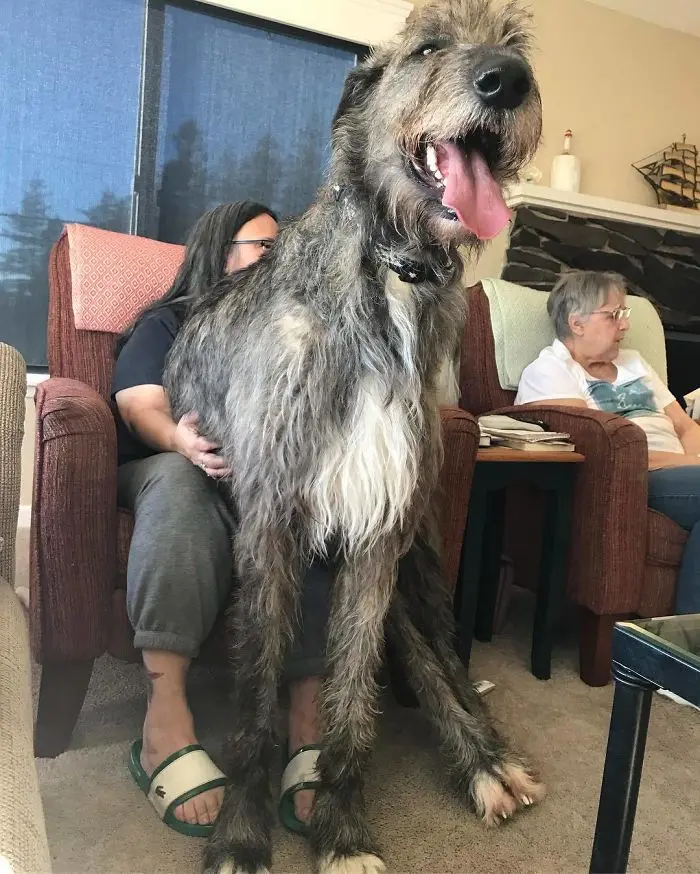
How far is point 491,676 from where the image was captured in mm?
1874

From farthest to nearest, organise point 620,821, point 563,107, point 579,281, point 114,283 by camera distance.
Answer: point 563,107
point 579,281
point 114,283
point 620,821

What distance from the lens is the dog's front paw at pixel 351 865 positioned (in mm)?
1064

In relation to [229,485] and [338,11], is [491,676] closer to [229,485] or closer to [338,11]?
Answer: [229,485]

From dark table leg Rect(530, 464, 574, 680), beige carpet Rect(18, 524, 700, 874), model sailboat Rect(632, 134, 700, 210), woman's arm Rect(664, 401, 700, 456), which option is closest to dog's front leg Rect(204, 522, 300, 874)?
beige carpet Rect(18, 524, 700, 874)

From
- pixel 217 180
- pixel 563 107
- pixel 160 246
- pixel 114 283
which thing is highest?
pixel 563 107

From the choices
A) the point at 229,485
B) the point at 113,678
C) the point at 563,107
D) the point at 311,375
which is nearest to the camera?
the point at 311,375

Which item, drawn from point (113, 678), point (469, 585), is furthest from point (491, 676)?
point (113, 678)

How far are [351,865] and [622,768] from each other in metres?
0.48

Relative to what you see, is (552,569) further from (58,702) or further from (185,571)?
(58,702)

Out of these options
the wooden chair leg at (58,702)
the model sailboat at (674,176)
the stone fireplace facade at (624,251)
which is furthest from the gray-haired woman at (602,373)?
the model sailboat at (674,176)

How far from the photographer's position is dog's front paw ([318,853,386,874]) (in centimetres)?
106

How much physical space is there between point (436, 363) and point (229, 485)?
43 cm

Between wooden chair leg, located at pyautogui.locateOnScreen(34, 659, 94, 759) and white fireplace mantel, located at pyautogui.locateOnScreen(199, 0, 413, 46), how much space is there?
9.27ft

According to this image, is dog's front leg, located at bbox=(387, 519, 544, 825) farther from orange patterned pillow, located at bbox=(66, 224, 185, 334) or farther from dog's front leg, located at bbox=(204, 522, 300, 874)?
orange patterned pillow, located at bbox=(66, 224, 185, 334)
